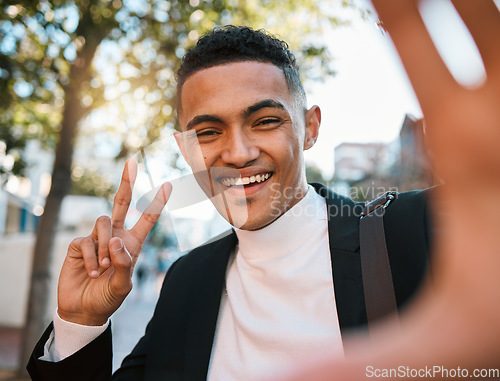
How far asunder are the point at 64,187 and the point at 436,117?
7006 mm

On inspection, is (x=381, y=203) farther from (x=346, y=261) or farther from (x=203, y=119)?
(x=203, y=119)

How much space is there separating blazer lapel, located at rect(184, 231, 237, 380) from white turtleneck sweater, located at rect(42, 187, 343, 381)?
5cm

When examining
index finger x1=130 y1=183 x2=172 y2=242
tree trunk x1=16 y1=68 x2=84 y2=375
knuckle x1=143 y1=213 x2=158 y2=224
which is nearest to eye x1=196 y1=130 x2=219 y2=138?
index finger x1=130 y1=183 x2=172 y2=242

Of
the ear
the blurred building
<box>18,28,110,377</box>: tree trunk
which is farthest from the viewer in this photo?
<box>18,28,110,377</box>: tree trunk

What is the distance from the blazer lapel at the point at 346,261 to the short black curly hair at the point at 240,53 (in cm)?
60

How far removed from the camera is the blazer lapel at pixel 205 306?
179 centimetres

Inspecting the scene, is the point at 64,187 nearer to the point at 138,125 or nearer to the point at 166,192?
the point at 138,125

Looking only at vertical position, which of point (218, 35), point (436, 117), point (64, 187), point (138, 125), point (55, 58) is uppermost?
point (55, 58)

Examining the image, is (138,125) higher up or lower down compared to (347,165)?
higher up

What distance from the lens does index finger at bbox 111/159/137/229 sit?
1.77 metres

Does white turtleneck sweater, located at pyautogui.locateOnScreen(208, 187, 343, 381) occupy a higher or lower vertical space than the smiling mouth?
lower

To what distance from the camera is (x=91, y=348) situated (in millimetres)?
1731

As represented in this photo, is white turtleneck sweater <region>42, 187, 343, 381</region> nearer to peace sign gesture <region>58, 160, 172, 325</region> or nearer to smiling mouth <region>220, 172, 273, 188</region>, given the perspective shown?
peace sign gesture <region>58, 160, 172, 325</region>

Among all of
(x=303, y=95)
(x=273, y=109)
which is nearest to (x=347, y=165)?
(x=303, y=95)
